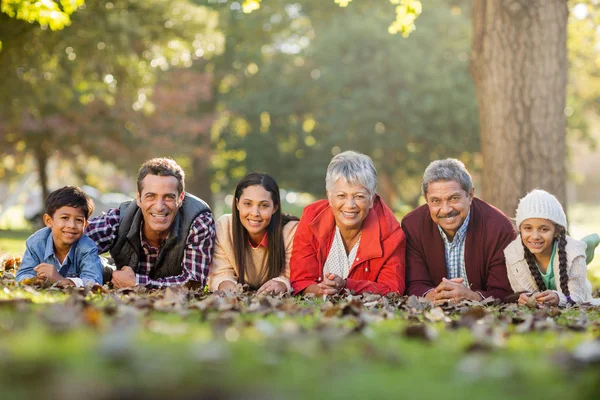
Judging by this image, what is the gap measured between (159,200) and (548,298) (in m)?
3.72

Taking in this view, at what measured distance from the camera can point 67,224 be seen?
23.5 feet

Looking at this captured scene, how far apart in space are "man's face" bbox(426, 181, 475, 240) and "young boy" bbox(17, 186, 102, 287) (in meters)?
3.27

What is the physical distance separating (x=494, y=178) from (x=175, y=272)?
484 centimetres

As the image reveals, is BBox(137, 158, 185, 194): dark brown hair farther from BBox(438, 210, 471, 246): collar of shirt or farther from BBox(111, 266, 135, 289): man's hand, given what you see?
BBox(438, 210, 471, 246): collar of shirt

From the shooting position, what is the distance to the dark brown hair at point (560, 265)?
6.94 m

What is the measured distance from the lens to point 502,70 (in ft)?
33.3

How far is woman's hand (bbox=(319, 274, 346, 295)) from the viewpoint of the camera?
22.9 feet

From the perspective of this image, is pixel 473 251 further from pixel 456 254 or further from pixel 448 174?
pixel 448 174

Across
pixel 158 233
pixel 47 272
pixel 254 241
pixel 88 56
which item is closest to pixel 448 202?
pixel 254 241

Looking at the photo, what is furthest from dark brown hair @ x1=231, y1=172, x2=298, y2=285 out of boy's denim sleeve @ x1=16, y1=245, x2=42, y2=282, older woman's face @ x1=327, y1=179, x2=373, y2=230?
boy's denim sleeve @ x1=16, y1=245, x2=42, y2=282

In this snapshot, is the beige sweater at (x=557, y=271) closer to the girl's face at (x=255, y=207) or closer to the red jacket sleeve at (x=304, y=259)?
the red jacket sleeve at (x=304, y=259)

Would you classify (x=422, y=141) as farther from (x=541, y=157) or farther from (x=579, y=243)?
(x=579, y=243)

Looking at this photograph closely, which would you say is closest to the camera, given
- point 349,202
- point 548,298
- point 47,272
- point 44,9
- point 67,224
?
point 548,298

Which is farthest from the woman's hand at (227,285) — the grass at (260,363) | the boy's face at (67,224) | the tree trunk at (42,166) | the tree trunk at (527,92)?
the tree trunk at (42,166)
